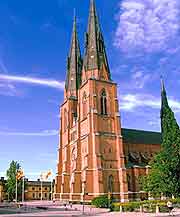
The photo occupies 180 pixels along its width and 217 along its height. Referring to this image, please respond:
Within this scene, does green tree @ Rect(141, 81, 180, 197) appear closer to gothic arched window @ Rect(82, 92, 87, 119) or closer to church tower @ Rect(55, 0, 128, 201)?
church tower @ Rect(55, 0, 128, 201)

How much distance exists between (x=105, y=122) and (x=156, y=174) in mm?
22017

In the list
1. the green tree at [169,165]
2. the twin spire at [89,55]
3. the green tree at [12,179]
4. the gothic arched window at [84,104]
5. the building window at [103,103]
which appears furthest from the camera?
the green tree at [12,179]

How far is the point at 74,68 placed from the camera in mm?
82812

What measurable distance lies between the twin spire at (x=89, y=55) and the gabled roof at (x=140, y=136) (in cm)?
1767

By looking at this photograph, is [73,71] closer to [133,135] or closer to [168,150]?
[133,135]

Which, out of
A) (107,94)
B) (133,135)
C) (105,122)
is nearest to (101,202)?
(105,122)

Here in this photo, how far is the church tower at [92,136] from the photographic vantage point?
59.2 metres

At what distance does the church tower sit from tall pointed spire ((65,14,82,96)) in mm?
392

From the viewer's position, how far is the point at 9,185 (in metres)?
77.6

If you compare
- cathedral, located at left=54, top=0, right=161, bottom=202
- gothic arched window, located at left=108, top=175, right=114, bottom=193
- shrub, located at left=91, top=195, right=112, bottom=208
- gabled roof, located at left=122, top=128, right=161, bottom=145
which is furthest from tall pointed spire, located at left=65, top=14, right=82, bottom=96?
shrub, located at left=91, top=195, right=112, bottom=208

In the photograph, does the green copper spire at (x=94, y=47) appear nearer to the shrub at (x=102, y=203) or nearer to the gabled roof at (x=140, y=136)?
the gabled roof at (x=140, y=136)

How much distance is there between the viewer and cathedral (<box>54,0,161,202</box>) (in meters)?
59.6

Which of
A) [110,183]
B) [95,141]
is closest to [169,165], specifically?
[110,183]

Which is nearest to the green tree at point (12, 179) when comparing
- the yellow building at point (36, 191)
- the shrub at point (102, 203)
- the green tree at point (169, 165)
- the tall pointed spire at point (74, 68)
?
the tall pointed spire at point (74, 68)
